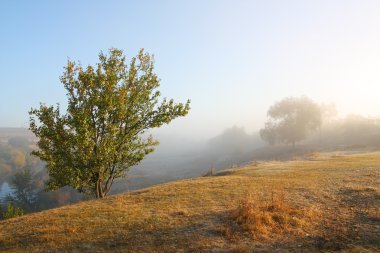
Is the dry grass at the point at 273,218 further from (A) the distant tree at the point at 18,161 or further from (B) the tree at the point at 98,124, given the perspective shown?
(A) the distant tree at the point at 18,161

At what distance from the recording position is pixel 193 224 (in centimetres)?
1619

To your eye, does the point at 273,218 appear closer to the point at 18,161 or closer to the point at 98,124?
the point at 98,124

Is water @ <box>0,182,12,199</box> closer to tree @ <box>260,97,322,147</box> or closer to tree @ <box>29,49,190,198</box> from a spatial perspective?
tree @ <box>260,97,322,147</box>

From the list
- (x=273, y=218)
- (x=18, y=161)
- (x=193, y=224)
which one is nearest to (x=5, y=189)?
(x=18, y=161)

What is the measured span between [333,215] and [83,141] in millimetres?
15718

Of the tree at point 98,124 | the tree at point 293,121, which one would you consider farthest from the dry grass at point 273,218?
the tree at point 293,121

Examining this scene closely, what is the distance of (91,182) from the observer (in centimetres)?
2588

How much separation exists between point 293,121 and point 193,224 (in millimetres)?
100565

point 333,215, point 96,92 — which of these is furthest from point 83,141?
point 333,215

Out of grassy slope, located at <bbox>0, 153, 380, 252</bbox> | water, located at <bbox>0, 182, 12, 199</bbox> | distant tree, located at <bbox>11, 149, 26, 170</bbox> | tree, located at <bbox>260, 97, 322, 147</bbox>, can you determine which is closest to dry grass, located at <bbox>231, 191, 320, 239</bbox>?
grassy slope, located at <bbox>0, 153, 380, 252</bbox>

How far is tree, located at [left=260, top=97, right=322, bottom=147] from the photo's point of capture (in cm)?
10881

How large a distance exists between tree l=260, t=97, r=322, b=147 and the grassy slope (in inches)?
3384

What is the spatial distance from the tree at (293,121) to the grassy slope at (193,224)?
8595 centimetres

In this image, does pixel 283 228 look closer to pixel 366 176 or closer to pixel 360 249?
pixel 360 249
